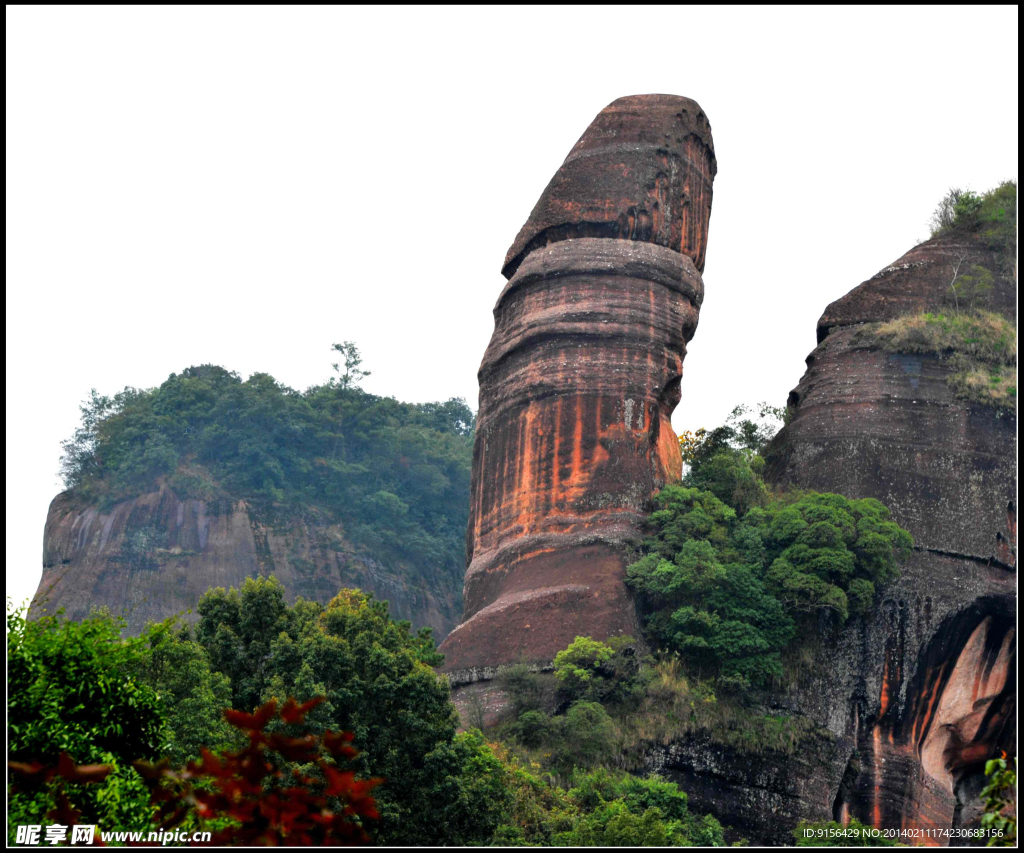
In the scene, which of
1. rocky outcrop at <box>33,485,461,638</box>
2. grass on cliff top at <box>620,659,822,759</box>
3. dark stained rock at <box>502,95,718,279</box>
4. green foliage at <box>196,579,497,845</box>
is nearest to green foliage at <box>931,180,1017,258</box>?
dark stained rock at <box>502,95,718,279</box>

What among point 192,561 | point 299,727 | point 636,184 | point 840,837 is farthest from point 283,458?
point 299,727

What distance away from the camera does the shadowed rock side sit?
31000 millimetres

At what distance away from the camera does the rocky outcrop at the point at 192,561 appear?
180ft

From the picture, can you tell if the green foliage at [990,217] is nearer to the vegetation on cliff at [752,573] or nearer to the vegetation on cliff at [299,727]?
the vegetation on cliff at [752,573]

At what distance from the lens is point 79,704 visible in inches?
565

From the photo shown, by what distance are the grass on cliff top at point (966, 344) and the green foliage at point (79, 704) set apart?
24322 millimetres

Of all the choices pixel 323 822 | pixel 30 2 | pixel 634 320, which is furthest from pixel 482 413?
pixel 323 822

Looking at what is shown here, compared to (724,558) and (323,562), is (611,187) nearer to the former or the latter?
(724,558)

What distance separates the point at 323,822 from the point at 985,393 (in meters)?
28.7

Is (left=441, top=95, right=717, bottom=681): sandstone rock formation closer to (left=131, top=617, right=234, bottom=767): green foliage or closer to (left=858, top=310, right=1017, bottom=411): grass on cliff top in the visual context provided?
(left=858, top=310, right=1017, bottom=411): grass on cliff top

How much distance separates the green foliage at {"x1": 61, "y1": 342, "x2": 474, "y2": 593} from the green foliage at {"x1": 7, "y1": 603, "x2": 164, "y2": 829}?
4175cm

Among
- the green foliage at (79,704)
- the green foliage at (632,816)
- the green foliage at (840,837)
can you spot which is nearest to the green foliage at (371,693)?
the green foliage at (632,816)

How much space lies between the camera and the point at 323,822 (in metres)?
8.70

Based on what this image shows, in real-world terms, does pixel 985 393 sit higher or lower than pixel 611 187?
lower
